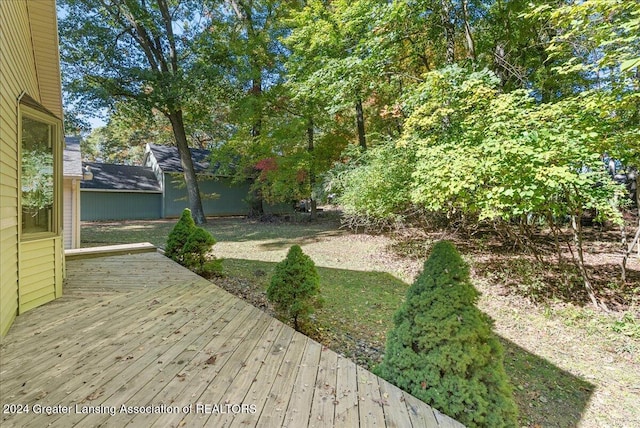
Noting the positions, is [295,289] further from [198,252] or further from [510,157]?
[510,157]

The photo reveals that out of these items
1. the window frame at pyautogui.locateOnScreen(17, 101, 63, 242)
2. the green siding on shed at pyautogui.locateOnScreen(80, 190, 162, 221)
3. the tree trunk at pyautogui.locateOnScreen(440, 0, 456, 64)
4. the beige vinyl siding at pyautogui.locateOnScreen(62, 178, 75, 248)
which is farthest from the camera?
the green siding on shed at pyautogui.locateOnScreen(80, 190, 162, 221)

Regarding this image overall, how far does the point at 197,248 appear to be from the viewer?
19.4ft

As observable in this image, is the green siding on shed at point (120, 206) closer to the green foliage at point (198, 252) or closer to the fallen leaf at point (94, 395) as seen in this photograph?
the green foliage at point (198, 252)

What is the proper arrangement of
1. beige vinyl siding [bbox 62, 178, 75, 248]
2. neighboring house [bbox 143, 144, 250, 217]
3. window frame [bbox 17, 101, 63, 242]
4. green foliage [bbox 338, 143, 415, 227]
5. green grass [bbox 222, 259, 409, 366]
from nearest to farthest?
green grass [bbox 222, 259, 409, 366] < window frame [bbox 17, 101, 63, 242] < beige vinyl siding [bbox 62, 178, 75, 248] < green foliage [bbox 338, 143, 415, 227] < neighboring house [bbox 143, 144, 250, 217]

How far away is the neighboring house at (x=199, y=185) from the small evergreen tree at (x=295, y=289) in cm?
1490

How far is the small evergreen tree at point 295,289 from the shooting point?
3.53 m

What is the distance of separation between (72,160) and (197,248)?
5491 millimetres

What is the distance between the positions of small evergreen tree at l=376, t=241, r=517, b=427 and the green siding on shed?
19.4 meters

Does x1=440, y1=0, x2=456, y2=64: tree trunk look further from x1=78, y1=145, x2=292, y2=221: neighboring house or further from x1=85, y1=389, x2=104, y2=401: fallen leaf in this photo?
x1=78, y1=145, x2=292, y2=221: neighboring house

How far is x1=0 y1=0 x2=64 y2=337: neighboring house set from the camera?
3.03 m

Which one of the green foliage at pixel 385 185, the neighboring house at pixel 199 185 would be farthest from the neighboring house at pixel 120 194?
the green foliage at pixel 385 185

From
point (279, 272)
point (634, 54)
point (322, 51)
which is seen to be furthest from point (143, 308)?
point (322, 51)

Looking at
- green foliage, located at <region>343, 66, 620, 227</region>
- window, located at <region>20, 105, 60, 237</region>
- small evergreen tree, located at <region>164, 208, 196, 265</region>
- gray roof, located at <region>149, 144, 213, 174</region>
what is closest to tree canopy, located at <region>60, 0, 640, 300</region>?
green foliage, located at <region>343, 66, 620, 227</region>

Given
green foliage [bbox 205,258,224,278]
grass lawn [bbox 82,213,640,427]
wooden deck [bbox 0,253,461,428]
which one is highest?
green foliage [bbox 205,258,224,278]
